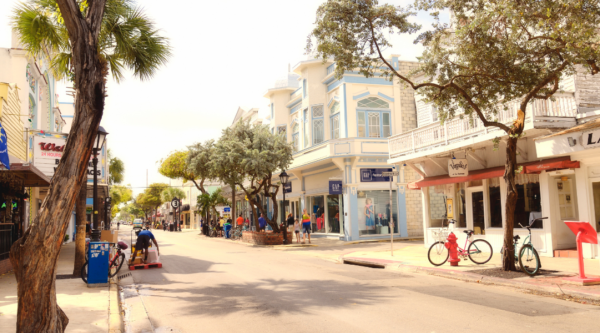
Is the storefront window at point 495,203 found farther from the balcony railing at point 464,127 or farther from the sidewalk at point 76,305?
the sidewalk at point 76,305

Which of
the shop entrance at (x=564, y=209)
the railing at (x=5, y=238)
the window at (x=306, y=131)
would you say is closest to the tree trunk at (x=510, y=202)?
the shop entrance at (x=564, y=209)

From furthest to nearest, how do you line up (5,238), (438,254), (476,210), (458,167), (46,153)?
1. (46,153)
2. (476,210)
3. (458,167)
4. (5,238)
5. (438,254)

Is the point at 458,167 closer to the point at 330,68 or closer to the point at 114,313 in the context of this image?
the point at 114,313

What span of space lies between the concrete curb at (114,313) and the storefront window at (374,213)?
1762 cm

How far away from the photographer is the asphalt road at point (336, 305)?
6855 millimetres

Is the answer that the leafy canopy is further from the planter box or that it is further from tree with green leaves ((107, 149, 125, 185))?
tree with green leaves ((107, 149, 125, 185))

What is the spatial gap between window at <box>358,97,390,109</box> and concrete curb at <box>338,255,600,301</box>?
13.6 m

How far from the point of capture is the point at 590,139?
11.9m

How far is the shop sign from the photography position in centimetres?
1170

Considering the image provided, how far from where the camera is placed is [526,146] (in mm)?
15867

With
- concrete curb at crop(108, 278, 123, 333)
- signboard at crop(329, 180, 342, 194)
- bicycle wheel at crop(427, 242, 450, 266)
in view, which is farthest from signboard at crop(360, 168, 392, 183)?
concrete curb at crop(108, 278, 123, 333)

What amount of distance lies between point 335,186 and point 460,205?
28.3ft

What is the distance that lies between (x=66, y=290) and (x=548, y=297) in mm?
9902

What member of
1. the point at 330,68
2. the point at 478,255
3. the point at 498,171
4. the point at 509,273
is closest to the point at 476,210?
the point at 498,171
